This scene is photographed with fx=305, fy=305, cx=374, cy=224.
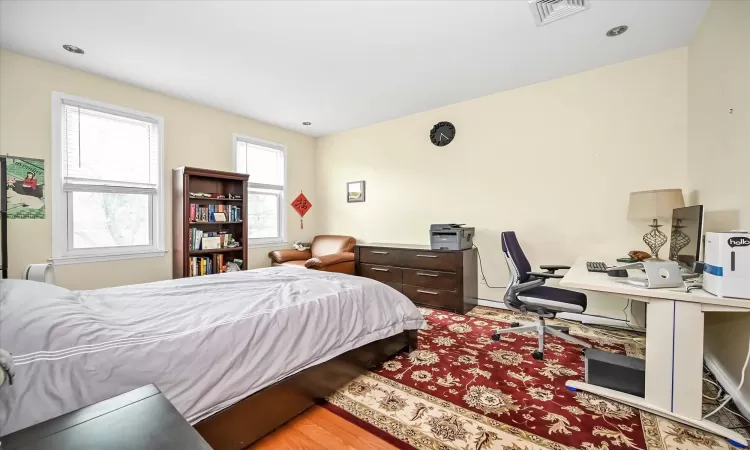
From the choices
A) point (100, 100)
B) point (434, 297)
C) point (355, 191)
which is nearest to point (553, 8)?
point (434, 297)

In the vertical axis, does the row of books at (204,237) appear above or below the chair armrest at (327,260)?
above

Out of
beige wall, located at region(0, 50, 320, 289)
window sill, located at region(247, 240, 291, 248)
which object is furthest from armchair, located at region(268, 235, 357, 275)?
beige wall, located at region(0, 50, 320, 289)

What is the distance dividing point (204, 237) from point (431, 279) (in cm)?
291

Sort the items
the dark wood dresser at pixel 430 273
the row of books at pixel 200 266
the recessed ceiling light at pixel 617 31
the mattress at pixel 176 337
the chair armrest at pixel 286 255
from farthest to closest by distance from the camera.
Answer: the chair armrest at pixel 286 255, the row of books at pixel 200 266, the dark wood dresser at pixel 430 273, the recessed ceiling light at pixel 617 31, the mattress at pixel 176 337

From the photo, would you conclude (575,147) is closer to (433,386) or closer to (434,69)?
(434,69)

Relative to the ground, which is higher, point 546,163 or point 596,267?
point 546,163

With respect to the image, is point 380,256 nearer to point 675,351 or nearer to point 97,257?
point 675,351

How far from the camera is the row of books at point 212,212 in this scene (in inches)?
150

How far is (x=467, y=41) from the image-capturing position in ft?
8.68

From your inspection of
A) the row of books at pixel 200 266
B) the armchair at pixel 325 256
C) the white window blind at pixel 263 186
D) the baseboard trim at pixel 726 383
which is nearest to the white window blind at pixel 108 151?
the row of books at pixel 200 266

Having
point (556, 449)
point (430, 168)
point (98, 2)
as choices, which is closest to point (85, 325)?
point (556, 449)

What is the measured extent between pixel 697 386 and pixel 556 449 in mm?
863

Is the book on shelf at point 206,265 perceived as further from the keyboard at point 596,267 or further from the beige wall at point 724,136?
the beige wall at point 724,136

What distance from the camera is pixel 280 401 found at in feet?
5.11
